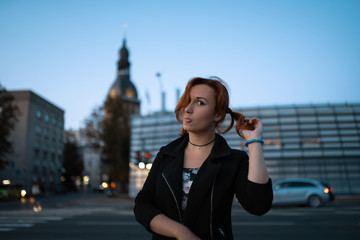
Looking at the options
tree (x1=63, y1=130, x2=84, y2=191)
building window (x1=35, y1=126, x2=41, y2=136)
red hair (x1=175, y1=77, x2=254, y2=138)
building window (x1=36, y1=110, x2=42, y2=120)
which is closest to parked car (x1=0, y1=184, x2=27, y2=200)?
building window (x1=35, y1=126, x2=41, y2=136)

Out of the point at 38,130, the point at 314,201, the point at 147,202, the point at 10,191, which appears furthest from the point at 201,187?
the point at 38,130

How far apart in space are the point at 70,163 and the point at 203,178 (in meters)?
57.8

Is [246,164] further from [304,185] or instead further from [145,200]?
[304,185]

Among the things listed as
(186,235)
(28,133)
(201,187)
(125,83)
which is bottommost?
(186,235)

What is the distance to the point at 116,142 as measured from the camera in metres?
36.3

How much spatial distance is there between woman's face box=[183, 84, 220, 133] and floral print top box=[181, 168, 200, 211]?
26 cm

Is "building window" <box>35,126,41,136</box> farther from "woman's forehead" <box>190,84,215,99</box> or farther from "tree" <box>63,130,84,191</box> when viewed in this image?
"woman's forehead" <box>190,84,215,99</box>

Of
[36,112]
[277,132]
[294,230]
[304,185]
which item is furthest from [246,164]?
→ [36,112]

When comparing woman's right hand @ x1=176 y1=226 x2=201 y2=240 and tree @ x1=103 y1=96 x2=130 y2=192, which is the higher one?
tree @ x1=103 y1=96 x2=130 y2=192

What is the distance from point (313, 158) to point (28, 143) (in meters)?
35.0

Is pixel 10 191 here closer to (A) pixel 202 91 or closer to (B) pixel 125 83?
(A) pixel 202 91

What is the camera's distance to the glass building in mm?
29922

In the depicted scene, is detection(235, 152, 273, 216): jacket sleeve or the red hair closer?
detection(235, 152, 273, 216): jacket sleeve

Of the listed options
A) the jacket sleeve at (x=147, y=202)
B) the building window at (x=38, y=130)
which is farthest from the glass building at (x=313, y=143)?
the jacket sleeve at (x=147, y=202)
